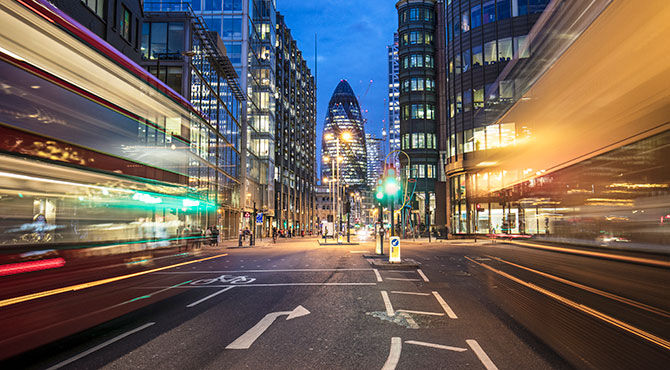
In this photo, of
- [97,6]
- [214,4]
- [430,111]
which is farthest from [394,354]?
[430,111]

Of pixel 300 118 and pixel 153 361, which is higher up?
pixel 300 118

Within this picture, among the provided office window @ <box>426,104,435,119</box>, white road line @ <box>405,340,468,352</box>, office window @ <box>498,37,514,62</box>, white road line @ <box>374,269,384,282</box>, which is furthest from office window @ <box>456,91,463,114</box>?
white road line @ <box>405,340,468,352</box>

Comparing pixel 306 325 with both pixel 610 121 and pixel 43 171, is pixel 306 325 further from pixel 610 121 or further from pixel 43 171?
pixel 610 121

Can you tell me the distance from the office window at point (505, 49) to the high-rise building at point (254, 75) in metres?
37.8

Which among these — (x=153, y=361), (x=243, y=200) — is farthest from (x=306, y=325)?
(x=243, y=200)

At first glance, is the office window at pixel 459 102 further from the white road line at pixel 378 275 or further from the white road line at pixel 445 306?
the white road line at pixel 445 306

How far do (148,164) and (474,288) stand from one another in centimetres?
1006

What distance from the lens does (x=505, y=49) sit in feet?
165

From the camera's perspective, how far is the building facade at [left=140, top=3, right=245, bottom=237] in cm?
4188

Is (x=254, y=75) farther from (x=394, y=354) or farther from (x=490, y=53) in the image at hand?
(x=394, y=354)

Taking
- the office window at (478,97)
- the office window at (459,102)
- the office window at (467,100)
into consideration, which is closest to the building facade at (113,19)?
the office window at (478,97)

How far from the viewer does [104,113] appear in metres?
9.27

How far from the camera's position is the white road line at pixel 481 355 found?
17.7 feet

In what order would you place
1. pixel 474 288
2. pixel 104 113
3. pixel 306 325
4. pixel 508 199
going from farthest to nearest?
pixel 508 199 < pixel 474 288 < pixel 104 113 < pixel 306 325
